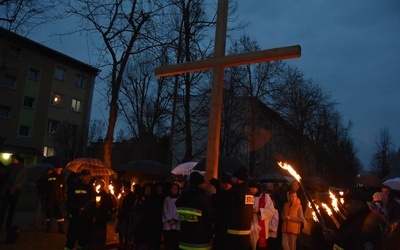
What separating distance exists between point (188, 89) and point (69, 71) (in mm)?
32329

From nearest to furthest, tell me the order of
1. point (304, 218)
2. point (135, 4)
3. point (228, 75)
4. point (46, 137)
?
point (304, 218) < point (135, 4) < point (228, 75) < point (46, 137)

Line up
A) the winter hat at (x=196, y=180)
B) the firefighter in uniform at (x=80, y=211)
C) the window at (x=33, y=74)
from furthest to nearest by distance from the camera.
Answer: the window at (x=33, y=74) → the firefighter in uniform at (x=80, y=211) → the winter hat at (x=196, y=180)

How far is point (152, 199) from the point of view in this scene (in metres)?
9.17

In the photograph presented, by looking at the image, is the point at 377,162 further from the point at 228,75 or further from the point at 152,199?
the point at 152,199

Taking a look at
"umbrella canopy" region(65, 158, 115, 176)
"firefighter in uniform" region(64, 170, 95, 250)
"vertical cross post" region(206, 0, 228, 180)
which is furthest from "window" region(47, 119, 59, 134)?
"vertical cross post" region(206, 0, 228, 180)

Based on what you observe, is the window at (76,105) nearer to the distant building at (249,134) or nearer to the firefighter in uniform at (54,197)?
the distant building at (249,134)

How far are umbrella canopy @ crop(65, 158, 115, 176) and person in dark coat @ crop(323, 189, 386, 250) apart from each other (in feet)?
27.8

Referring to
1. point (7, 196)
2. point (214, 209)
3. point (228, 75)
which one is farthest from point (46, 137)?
point (214, 209)

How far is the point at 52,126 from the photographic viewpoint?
149 feet

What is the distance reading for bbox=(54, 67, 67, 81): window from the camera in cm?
4544

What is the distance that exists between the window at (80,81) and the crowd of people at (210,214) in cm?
3791

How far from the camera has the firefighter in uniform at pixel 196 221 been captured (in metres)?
6.33

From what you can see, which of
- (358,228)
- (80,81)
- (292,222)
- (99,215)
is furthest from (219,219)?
(80,81)

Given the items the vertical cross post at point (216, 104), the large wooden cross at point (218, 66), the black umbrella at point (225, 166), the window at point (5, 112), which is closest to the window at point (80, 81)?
the window at point (5, 112)
